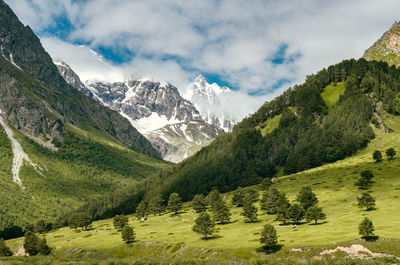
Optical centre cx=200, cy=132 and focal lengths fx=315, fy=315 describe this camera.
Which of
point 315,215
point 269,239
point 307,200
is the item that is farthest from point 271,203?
point 269,239

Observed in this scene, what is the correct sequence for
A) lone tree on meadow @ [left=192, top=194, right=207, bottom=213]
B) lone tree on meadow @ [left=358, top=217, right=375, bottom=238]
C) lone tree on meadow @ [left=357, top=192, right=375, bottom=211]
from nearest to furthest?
lone tree on meadow @ [left=358, top=217, right=375, bottom=238]
lone tree on meadow @ [left=357, top=192, right=375, bottom=211]
lone tree on meadow @ [left=192, top=194, right=207, bottom=213]

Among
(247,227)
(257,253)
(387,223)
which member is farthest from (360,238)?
(247,227)

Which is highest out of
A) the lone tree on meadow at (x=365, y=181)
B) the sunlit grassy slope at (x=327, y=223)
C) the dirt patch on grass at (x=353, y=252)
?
the lone tree on meadow at (x=365, y=181)

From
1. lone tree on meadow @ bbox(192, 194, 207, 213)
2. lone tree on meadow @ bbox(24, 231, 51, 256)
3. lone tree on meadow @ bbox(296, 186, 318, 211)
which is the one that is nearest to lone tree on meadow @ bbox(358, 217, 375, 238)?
lone tree on meadow @ bbox(296, 186, 318, 211)

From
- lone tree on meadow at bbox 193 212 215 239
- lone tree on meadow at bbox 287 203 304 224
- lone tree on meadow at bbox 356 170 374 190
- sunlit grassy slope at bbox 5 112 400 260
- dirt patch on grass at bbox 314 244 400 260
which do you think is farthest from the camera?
lone tree on meadow at bbox 356 170 374 190

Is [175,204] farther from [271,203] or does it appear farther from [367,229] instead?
[367,229]

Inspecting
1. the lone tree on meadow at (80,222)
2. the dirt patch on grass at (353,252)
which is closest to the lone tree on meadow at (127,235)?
the dirt patch on grass at (353,252)

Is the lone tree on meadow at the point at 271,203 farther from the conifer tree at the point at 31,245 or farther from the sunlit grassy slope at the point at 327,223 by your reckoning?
the conifer tree at the point at 31,245

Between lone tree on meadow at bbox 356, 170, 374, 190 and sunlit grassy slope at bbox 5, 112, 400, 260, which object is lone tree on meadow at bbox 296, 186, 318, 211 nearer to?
sunlit grassy slope at bbox 5, 112, 400, 260

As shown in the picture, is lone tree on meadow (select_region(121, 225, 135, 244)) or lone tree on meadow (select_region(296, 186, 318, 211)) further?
lone tree on meadow (select_region(296, 186, 318, 211))

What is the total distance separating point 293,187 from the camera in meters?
178

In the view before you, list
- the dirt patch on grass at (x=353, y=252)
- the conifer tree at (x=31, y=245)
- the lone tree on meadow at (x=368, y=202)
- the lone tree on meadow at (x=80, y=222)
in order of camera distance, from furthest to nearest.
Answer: the lone tree on meadow at (x=80, y=222) < the conifer tree at (x=31, y=245) < the lone tree on meadow at (x=368, y=202) < the dirt patch on grass at (x=353, y=252)

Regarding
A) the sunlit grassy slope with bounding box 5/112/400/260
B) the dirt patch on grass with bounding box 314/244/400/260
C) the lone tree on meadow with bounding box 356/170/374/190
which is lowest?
the dirt patch on grass with bounding box 314/244/400/260

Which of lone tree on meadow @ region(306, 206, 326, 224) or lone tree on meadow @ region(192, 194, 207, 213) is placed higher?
lone tree on meadow @ region(192, 194, 207, 213)
